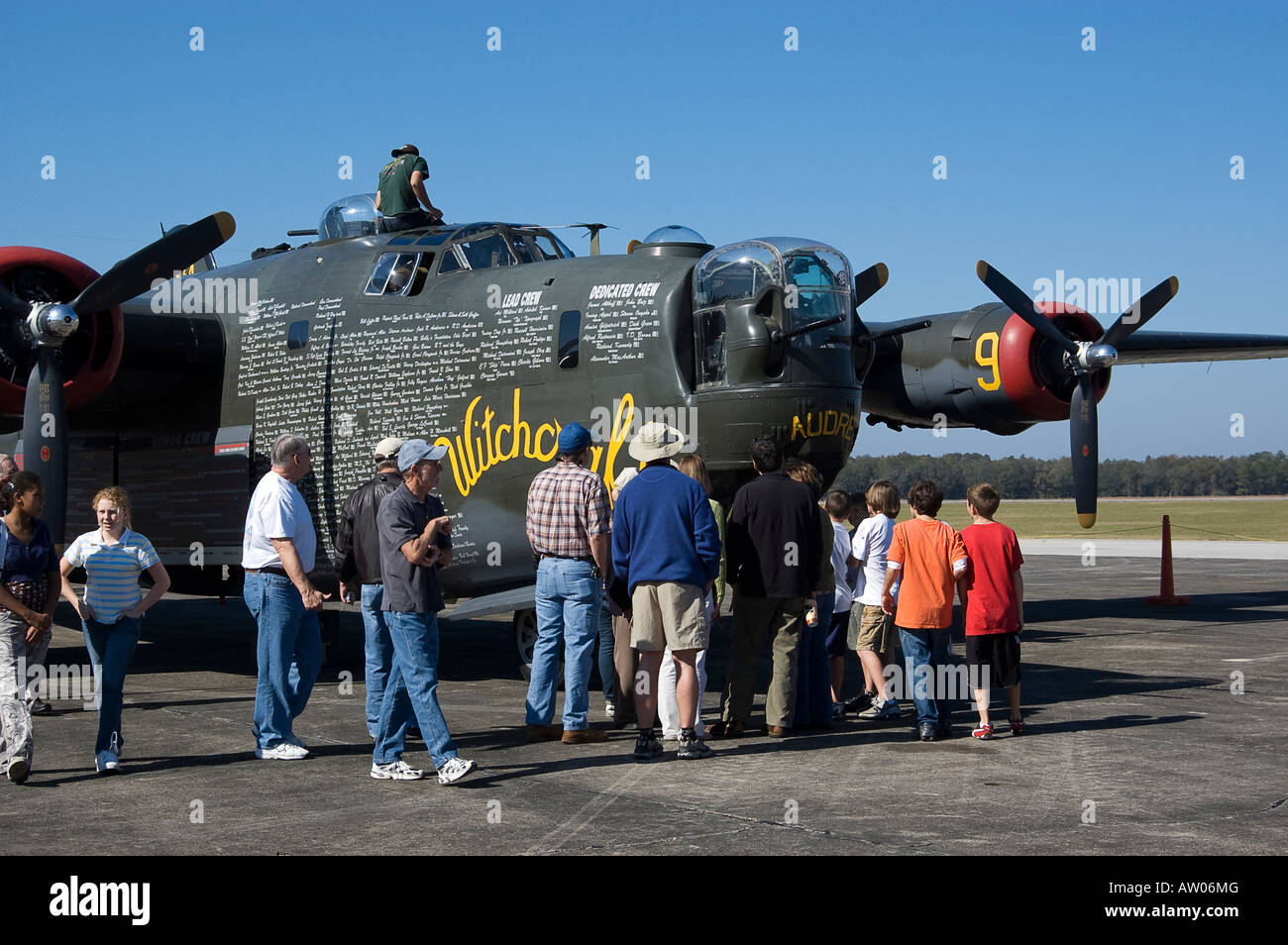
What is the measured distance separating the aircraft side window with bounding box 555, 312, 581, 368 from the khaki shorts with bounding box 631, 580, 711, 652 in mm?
3700

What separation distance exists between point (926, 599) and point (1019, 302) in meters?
8.44

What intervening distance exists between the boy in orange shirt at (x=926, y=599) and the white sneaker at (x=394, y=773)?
3.55 metres

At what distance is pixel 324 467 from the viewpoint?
1389cm

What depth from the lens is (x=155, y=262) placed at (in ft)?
43.1

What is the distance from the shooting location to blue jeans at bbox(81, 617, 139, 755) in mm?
8469

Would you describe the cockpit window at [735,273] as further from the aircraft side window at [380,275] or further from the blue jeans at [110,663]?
the blue jeans at [110,663]

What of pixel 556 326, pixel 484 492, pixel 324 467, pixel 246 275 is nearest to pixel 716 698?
pixel 484 492

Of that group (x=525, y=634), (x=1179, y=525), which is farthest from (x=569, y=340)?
(x=1179, y=525)

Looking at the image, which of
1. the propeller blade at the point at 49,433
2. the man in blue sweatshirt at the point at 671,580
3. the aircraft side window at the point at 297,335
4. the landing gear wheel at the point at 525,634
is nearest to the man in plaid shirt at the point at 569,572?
the man in blue sweatshirt at the point at 671,580

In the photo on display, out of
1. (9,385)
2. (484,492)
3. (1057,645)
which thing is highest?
(9,385)

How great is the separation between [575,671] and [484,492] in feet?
12.6

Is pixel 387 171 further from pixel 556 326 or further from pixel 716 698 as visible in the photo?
pixel 716 698

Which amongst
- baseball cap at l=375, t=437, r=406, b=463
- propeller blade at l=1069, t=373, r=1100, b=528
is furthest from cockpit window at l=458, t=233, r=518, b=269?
propeller blade at l=1069, t=373, r=1100, b=528
